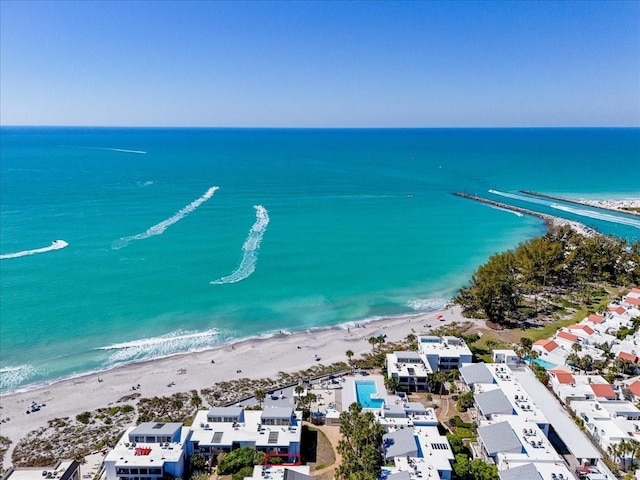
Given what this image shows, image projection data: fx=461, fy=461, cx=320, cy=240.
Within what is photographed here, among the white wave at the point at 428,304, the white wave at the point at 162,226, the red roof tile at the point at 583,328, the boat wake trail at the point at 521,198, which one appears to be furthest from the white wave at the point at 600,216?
the white wave at the point at 162,226

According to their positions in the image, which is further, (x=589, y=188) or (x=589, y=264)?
(x=589, y=188)

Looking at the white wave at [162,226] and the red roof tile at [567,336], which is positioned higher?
the red roof tile at [567,336]

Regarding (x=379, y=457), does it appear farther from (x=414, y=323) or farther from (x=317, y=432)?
(x=414, y=323)

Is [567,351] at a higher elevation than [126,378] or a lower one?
higher

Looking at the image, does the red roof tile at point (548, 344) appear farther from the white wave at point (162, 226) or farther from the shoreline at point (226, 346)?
the white wave at point (162, 226)

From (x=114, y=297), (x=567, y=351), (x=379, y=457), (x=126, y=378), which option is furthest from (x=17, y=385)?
(x=567, y=351)
